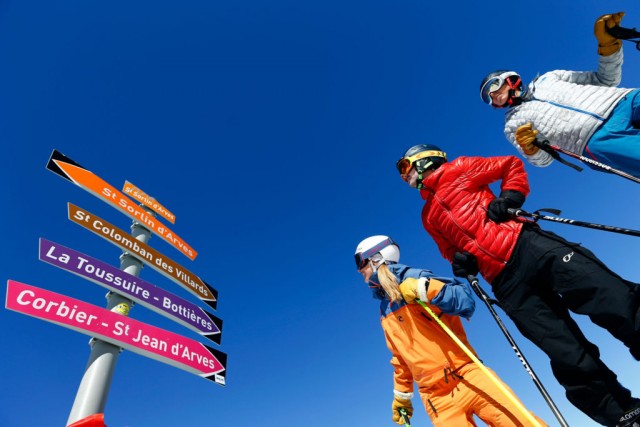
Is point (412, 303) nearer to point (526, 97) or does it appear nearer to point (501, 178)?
point (501, 178)

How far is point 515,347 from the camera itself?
362 cm

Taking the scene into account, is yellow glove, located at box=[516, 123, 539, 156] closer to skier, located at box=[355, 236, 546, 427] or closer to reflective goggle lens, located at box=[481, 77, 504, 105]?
reflective goggle lens, located at box=[481, 77, 504, 105]

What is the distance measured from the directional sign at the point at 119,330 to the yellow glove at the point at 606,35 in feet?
21.5

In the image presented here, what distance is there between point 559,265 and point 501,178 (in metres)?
1.46

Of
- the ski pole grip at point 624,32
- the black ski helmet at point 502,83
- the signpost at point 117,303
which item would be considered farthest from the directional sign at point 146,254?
the ski pole grip at point 624,32

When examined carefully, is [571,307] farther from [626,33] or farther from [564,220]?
[626,33]

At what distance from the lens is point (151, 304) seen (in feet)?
14.1

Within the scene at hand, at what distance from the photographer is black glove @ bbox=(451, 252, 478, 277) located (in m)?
4.04

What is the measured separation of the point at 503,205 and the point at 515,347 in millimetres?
1563

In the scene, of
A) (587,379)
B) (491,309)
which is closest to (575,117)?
(491,309)

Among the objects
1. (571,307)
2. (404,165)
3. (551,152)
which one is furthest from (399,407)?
(551,152)

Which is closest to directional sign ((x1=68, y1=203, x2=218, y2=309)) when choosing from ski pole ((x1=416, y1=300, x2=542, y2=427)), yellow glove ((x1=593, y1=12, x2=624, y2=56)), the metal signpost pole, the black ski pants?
the metal signpost pole

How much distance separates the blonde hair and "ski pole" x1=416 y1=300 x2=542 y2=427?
0.99ft

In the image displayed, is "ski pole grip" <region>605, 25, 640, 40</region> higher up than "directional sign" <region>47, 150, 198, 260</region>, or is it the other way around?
"directional sign" <region>47, 150, 198, 260</region>
